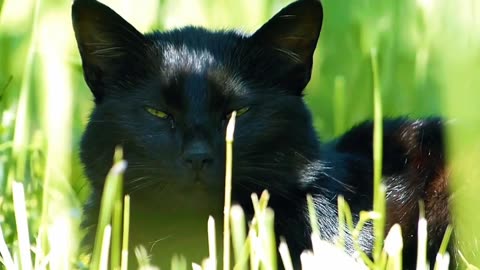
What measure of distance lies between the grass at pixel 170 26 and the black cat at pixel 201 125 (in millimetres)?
112

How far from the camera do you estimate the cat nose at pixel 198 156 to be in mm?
2311

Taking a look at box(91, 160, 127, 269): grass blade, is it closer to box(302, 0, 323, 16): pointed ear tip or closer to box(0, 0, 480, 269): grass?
box(0, 0, 480, 269): grass

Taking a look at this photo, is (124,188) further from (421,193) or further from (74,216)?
(421,193)

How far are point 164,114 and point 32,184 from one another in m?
0.74

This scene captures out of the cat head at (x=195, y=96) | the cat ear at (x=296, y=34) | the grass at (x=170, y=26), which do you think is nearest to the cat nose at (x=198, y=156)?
the cat head at (x=195, y=96)

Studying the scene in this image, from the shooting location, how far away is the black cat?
2.44 m

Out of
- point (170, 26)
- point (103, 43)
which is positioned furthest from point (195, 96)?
→ point (170, 26)

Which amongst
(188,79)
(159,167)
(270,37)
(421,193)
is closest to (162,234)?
(159,167)

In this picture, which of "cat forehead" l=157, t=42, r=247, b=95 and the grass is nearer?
"cat forehead" l=157, t=42, r=247, b=95

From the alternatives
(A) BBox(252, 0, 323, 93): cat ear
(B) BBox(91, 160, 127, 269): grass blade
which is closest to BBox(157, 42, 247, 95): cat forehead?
(A) BBox(252, 0, 323, 93): cat ear

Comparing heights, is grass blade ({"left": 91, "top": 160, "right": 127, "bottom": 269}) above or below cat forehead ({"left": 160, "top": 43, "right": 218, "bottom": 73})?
below

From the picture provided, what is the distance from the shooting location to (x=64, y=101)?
129 inches

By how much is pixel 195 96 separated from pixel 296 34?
0.36 m

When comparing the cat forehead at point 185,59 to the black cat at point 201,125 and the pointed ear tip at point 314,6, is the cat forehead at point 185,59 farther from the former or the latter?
the pointed ear tip at point 314,6
